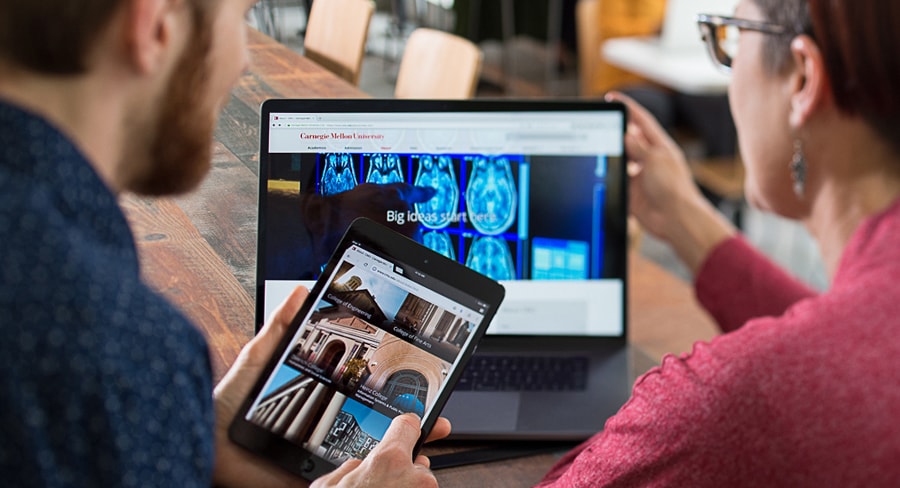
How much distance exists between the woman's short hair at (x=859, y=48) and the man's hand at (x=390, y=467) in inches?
18.3

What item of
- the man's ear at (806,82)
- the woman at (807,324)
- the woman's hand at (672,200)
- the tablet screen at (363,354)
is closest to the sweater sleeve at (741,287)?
the woman's hand at (672,200)

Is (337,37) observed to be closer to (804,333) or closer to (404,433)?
(404,433)

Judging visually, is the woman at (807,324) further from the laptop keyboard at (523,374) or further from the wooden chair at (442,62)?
the wooden chair at (442,62)

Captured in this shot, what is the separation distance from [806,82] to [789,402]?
295 mm

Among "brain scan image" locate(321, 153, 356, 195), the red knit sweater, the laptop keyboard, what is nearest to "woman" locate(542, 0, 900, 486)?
the red knit sweater

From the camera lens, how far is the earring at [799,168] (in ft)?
3.10

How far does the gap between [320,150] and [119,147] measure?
398mm

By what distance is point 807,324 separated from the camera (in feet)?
2.67

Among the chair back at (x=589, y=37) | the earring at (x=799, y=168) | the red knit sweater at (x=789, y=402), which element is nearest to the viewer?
the red knit sweater at (x=789, y=402)

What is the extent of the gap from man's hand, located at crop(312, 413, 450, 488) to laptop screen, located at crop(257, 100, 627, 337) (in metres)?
0.22

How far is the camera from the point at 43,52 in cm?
58

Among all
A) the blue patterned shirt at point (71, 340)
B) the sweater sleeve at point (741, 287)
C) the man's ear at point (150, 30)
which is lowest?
the sweater sleeve at point (741, 287)

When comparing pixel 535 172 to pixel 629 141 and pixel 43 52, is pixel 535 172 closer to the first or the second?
pixel 629 141

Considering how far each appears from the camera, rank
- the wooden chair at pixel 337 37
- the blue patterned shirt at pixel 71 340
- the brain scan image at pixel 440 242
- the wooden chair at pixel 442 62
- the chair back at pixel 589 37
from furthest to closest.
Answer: the chair back at pixel 589 37 → the wooden chair at pixel 442 62 → the wooden chair at pixel 337 37 → the brain scan image at pixel 440 242 → the blue patterned shirt at pixel 71 340
